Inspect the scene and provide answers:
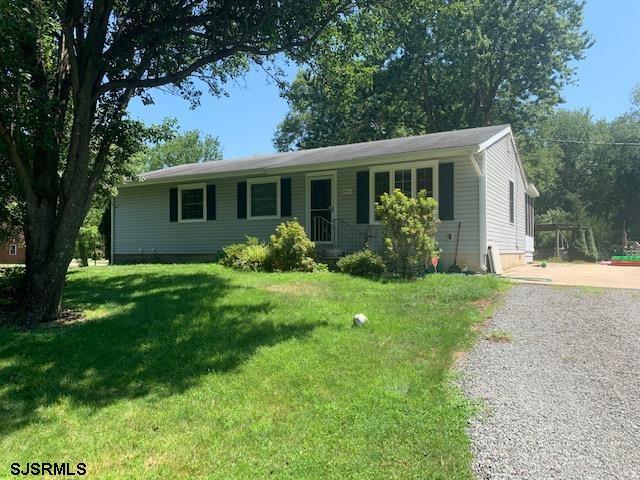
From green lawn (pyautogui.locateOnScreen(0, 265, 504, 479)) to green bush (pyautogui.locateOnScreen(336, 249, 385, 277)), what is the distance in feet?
7.85

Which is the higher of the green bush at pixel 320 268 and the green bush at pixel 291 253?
the green bush at pixel 291 253

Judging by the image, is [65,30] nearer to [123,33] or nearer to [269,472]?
[123,33]

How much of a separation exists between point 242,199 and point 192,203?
7.17 ft

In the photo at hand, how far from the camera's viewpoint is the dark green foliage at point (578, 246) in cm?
2319

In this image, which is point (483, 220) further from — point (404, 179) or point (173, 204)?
point (173, 204)

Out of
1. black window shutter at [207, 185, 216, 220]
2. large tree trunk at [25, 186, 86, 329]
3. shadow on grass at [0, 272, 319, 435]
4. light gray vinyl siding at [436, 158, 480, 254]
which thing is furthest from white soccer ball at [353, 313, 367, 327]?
black window shutter at [207, 185, 216, 220]

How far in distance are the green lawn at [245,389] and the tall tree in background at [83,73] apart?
1.44 meters

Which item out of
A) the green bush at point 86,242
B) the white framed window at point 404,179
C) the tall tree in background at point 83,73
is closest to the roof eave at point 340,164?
the white framed window at point 404,179

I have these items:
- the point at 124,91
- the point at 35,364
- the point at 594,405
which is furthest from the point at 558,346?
the point at 124,91

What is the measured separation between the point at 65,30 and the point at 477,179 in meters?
8.60

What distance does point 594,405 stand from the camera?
379cm

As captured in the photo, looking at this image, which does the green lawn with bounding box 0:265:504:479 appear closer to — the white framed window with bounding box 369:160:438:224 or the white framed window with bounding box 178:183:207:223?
the white framed window with bounding box 369:160:438:224

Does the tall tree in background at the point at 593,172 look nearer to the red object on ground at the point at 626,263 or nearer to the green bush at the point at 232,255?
the red object on ground at the point at 626,263

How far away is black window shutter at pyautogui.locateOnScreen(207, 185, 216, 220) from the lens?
1514cm
